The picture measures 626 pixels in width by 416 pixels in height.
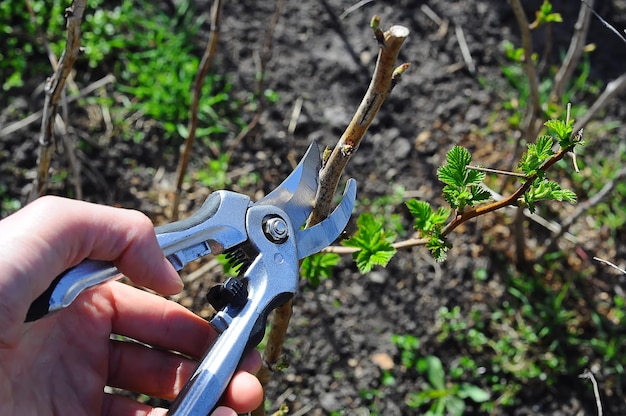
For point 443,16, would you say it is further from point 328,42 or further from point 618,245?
point 618,245

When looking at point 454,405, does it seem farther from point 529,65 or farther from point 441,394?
point 529,65

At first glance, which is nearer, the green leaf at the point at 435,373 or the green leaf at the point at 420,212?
the green leaf at the point at 420,212

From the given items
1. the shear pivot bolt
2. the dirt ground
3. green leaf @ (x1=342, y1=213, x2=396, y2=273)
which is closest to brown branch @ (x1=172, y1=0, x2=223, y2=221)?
the dirt ground

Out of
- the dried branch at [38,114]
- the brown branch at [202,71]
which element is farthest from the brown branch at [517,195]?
the dried branch at [38,114]

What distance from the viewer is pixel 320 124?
2.69m

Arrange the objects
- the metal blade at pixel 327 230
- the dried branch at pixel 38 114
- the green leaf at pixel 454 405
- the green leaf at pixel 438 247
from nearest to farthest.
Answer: the green leaf at pixel 438 247, the metal blade at pixel 327 230, the green leaf at pixel 454 405, the dried branch at pixel 38 114

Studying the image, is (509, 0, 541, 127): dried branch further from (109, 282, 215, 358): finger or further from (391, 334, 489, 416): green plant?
(109, 282, 215, 358): finger

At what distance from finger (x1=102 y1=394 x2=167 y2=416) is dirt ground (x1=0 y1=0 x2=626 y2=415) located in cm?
66

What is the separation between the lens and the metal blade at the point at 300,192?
5.07 feet

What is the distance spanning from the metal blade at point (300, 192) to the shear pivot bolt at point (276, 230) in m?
0.04

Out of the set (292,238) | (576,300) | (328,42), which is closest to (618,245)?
(576,300)

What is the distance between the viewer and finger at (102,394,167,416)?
165cm

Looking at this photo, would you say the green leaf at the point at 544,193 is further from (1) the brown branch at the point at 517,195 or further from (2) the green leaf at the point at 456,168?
(2) the green leaf at the point at 456,168

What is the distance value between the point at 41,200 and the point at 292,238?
516 millimetres
